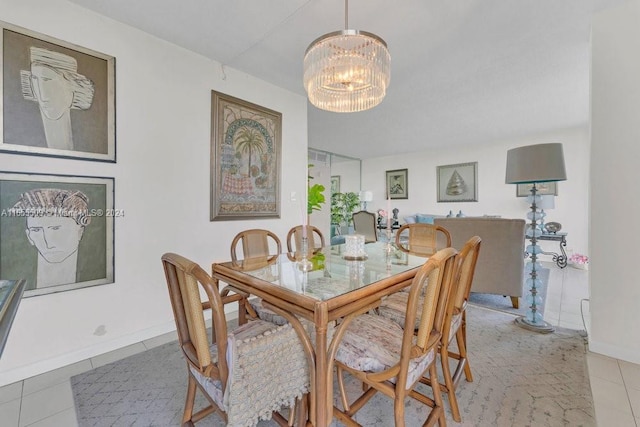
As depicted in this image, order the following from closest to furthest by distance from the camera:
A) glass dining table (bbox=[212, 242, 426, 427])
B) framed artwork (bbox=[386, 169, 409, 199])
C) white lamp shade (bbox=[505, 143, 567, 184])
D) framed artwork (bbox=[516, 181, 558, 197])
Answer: glass dining table (bbox=[212, 242, 426, 427])
white lamp shade (bbox=[505, 143, 567, 184])
framed artwork (bbox=[516, 181, 558, 197])
framed artwork (bbox=[386, 169, 409, 199])

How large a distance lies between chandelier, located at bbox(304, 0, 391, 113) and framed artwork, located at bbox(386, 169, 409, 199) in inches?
218

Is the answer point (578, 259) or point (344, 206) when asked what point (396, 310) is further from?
point (344, 206)

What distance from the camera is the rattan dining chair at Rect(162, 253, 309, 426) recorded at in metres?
0.92

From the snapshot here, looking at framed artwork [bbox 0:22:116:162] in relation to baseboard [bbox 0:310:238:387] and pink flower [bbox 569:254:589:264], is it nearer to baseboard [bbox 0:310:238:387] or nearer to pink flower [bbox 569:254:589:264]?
baseboard [bbox 0:310:238:387]

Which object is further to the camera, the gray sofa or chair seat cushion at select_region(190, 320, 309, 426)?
the gray sofa

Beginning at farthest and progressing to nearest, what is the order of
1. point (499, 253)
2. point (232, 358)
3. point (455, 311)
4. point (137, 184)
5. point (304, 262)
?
point (499, 253), point (137, 184), point (304, 262), point (455, 311), point (232, 358)

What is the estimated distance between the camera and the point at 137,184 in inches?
87.5

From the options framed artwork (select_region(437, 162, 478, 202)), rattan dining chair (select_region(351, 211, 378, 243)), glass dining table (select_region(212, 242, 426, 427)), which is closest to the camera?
glass dining table (select_region(212, 242, 426, 427))

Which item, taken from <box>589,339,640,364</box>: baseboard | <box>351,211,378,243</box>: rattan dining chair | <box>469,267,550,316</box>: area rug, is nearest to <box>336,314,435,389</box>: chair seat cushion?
<box>589,339,640,364</box>: baseboard

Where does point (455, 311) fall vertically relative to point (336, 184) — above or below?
below

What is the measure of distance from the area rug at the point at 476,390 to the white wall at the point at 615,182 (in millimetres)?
290

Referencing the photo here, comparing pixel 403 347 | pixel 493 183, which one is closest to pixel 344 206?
pixel 493 183

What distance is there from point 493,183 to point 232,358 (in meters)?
6.51

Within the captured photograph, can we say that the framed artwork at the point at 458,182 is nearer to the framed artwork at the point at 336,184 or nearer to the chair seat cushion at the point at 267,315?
the framed artwork at the point at 336,184
